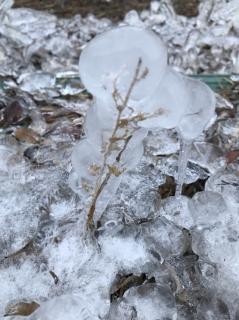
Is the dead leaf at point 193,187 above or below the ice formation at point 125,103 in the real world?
below

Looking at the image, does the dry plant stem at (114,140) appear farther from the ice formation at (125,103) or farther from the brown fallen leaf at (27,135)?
the brown fallen leaf at (27,135)

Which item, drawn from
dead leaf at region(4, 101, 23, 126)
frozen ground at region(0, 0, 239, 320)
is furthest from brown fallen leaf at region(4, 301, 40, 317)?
dead leaf at region(4, 101, 23, 126)

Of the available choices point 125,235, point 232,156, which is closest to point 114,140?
point 125,235

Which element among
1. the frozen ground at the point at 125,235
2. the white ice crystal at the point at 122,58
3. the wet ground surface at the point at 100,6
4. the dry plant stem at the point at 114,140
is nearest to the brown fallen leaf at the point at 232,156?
the frozen ground at the point at 125,235

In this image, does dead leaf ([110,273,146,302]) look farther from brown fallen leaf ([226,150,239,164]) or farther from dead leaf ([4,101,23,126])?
dead leaf ([4,101,23,126])

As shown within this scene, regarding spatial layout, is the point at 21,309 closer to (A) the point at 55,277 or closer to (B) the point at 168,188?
(A) the point at 55,277

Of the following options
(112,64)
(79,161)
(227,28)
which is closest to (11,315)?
(79,161)

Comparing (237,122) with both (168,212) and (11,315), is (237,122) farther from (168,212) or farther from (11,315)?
(11,315)
